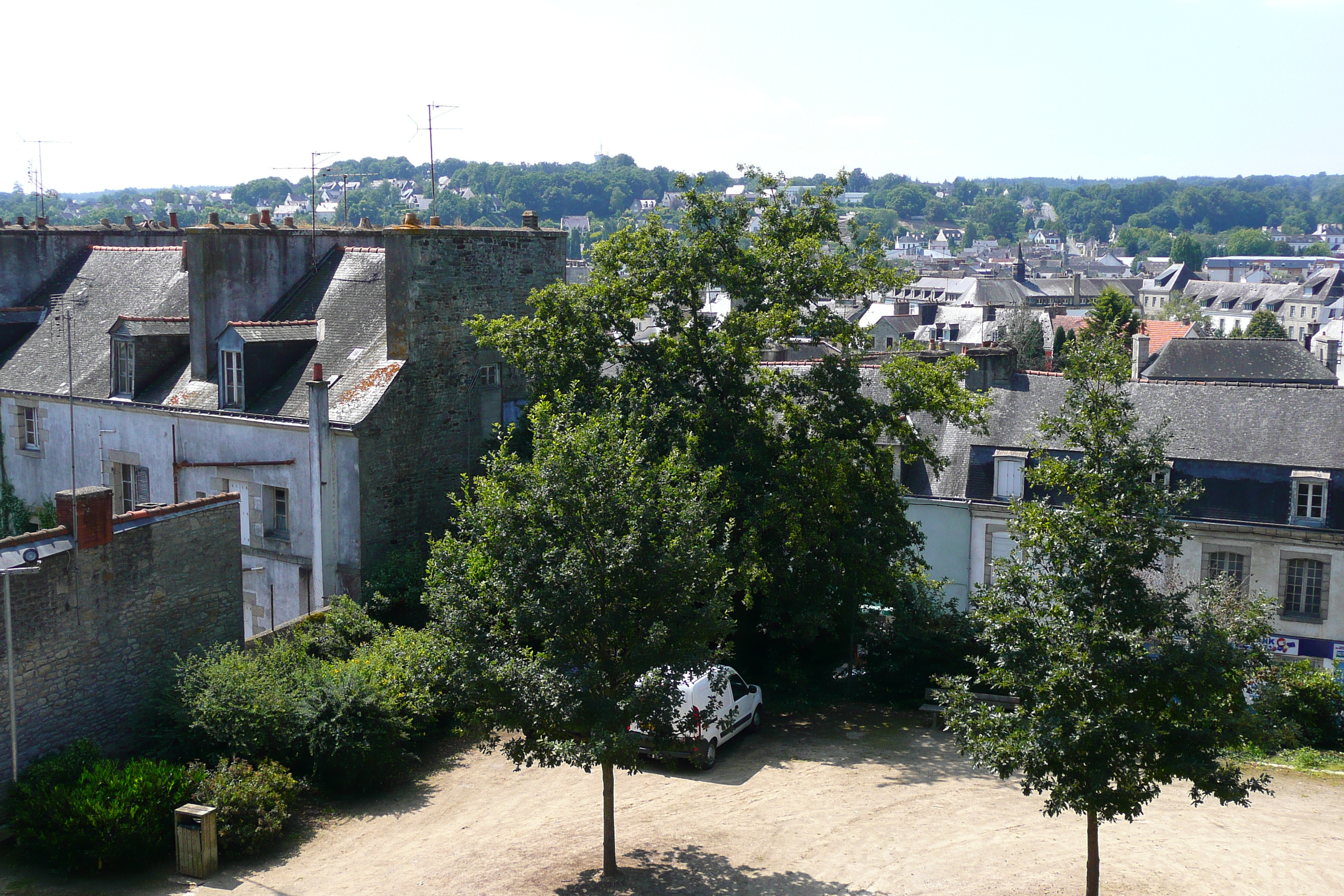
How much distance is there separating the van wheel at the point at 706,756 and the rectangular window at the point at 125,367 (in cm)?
1703

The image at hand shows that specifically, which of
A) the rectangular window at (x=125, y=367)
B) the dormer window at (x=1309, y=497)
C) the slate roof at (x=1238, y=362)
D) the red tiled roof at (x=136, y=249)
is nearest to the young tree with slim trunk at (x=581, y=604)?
the rectangular window at (x=125, y=367)

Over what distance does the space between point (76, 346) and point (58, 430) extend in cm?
282

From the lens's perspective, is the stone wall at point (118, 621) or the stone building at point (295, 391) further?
the stone building at point (295, 391)

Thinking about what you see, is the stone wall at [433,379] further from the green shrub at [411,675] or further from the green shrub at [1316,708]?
the green shrub at [1316,708]

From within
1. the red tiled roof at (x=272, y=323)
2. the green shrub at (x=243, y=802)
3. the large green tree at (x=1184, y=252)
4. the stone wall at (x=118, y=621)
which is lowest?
the green shrub at (x=243, y=802)

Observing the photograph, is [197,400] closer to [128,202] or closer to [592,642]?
[592,642]

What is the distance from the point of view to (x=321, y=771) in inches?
672

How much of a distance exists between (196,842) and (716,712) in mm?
7249

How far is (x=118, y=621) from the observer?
55.9ft

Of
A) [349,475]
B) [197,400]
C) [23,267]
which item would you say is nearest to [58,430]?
[197,400]

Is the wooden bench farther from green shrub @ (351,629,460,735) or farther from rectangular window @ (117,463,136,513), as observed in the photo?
rectangular window @ (117,463,136,513)

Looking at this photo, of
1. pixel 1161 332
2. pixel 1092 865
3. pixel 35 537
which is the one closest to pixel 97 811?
Result: pixel 35 537

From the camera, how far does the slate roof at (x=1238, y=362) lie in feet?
175

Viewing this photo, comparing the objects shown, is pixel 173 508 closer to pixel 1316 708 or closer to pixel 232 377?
pixel 232 377
